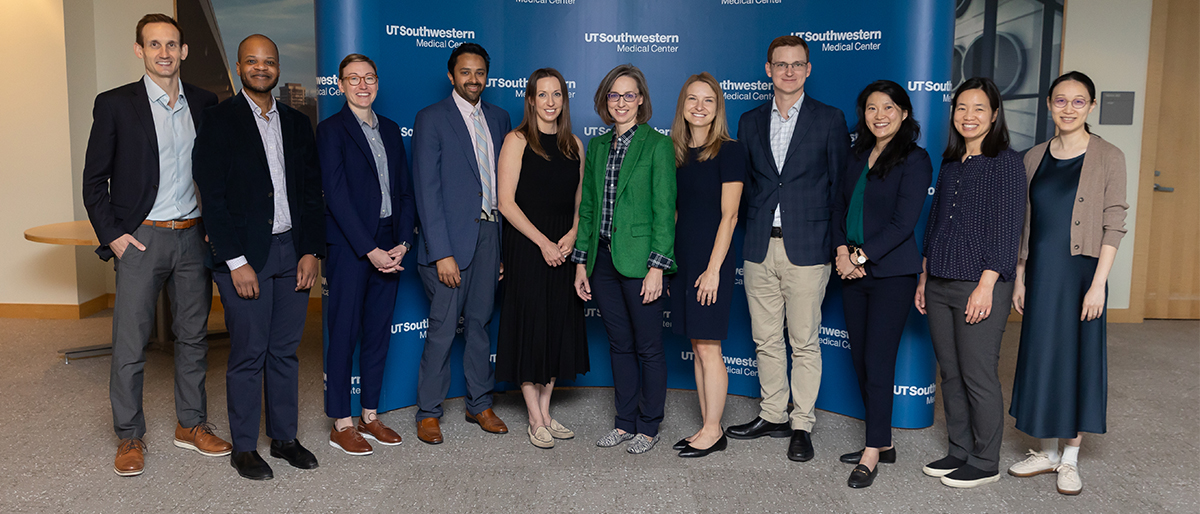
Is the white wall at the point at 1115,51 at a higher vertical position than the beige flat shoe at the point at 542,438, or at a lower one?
higher

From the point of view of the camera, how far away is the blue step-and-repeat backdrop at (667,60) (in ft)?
11.9

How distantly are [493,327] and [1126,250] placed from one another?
5868mm

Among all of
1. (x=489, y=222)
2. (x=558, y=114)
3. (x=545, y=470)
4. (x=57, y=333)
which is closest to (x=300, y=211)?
(x=489, y=222)

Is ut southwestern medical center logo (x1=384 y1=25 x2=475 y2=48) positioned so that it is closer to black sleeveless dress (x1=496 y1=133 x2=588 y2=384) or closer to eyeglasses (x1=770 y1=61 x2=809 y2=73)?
black sleeveless dress (x1=496 y1=133 x2=588 y2=384)

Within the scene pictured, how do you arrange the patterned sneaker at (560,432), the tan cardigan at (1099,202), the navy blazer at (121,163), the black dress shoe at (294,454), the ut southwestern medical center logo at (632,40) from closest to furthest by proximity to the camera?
the tan cardigan at (1099,202)
the navy blazer at (121,163)
the black dress shoe at (294,454)
the patterned sneaker at (560,432)
the ut southwestern medical center logo at (632,40)

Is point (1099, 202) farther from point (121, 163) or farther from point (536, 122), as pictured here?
point (121, 163)

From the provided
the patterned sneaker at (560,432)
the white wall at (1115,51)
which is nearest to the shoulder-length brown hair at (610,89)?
the patterned sneaker at (560,432)

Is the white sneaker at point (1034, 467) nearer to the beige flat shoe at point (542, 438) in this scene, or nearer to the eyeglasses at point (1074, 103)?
the eyeglasses at point (1074, 103)

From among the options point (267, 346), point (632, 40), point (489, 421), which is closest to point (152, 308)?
point (267, 346)

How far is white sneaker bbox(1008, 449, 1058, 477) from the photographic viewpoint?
3.20 m

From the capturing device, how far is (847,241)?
325cm

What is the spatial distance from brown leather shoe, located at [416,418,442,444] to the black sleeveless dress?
0.42 meters

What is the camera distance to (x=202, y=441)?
3352mm

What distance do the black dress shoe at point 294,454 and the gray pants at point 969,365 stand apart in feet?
9.06
